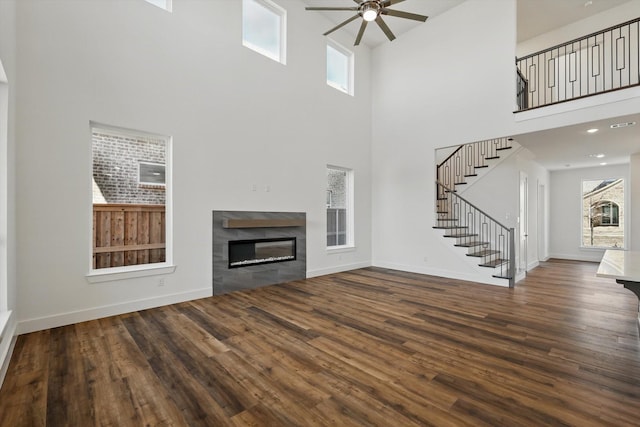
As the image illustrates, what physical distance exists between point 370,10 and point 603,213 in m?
9.01

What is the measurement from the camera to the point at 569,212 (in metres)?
8.77

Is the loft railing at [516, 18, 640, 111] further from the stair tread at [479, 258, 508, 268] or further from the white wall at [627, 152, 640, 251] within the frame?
the stair tread at [479, 258, 508, 268]

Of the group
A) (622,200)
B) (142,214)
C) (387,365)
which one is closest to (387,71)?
(142,214)

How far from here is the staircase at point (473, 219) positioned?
5.75 m

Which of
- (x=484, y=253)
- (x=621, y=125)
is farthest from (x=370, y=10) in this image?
(x=484, y=253)

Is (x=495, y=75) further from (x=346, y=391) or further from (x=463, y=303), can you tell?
(x=346, y=391)

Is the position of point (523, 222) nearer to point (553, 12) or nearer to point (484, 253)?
point (484, 253)

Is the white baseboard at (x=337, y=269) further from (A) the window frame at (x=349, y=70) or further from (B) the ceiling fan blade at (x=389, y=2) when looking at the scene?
(B) the ceiling fan blade at (x=389, y=2)

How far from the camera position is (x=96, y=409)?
74.7 inches

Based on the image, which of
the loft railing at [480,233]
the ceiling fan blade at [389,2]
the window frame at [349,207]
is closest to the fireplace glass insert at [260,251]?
the window frame at [349,207]

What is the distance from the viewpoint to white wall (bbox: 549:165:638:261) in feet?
27.4

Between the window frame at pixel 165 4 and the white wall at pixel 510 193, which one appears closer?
the window frame at pixel 165 4

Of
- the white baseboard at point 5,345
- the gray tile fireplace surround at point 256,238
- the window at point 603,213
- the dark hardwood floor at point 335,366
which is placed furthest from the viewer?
the window at point 603,213

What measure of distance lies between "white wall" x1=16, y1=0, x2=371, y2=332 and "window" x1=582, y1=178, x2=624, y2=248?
7469 mm
